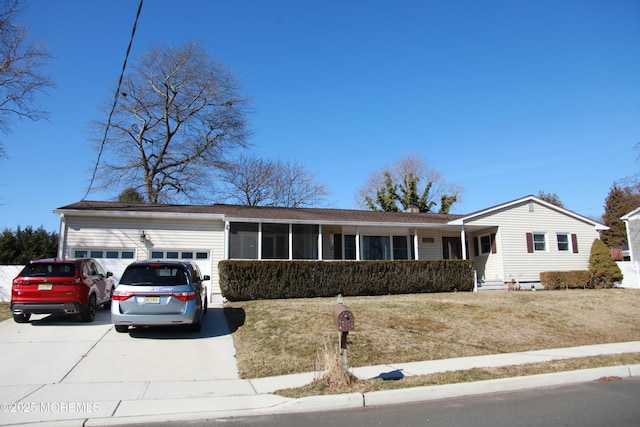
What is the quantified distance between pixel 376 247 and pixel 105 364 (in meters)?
15.0

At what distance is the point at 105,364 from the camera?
7.93 m

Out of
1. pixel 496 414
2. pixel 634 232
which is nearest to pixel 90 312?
pixel 496 414

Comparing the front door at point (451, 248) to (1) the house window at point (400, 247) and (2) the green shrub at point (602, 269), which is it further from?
(2) the green shrub at point (602, 269)

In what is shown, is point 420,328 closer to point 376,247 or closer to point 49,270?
point 49,270

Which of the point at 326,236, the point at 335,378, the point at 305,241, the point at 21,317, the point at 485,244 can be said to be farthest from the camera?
the point at 485,244

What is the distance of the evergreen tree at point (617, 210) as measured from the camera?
4444 centimetres

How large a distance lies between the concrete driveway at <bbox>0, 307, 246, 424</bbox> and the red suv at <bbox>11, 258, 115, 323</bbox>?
45 cm

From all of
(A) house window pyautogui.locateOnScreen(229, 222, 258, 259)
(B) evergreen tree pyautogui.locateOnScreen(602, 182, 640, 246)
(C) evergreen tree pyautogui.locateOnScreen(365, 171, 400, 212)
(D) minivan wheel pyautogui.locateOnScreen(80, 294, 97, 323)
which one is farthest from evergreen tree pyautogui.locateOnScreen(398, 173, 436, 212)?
(D) minivan wheel pyautogui.locateOnScreen(80, 294, 97, 323)

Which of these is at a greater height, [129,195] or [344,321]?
[129,195]

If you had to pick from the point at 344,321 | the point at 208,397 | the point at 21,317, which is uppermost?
the point at 344,321

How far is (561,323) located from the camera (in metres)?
12.0

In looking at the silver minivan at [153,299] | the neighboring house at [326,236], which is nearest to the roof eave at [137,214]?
the neighboring house at [326,236]

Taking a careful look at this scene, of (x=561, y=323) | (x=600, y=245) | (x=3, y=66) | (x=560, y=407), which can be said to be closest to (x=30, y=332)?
(x=560, y=407)

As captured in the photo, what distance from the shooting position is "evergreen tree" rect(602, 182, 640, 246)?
44438mm
